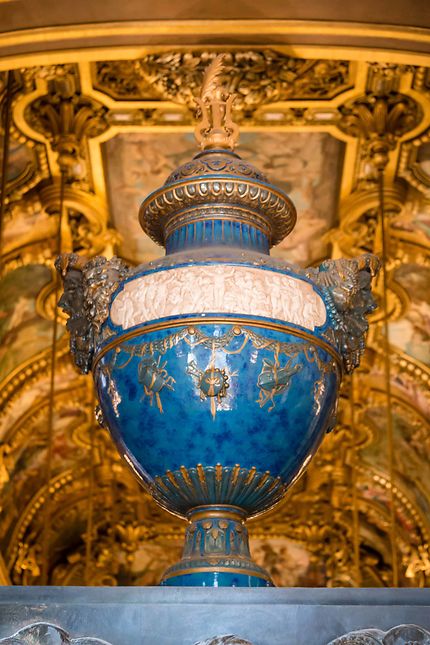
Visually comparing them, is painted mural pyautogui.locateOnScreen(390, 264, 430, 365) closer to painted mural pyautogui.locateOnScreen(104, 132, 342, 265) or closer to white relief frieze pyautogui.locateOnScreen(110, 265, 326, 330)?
painted mural pyautogui.locateOnScreen(104, 132, 342, 265)

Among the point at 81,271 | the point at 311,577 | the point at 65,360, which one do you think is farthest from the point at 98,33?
the point at 311,577

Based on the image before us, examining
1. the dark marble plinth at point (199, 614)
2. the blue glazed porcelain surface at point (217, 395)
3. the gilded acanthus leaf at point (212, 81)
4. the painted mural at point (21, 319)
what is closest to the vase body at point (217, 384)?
the blue glazed porcelain surface at point (217, 395)

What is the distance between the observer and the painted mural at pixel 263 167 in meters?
10.5

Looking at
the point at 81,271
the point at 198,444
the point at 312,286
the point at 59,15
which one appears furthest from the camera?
the point at 59,15

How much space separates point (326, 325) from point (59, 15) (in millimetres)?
3822

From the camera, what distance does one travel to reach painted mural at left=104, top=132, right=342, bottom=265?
34.3ft

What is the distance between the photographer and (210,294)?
3.14 metres

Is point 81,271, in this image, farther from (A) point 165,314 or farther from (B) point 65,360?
(B) point 65,360

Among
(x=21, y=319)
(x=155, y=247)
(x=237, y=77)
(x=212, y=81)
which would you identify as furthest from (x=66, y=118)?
(x=212, y=81)

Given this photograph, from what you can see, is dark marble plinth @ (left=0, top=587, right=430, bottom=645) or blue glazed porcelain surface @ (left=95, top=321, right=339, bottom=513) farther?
blue glazed porcelain surface @ (left=95, top=321, right=339, bottom=513)

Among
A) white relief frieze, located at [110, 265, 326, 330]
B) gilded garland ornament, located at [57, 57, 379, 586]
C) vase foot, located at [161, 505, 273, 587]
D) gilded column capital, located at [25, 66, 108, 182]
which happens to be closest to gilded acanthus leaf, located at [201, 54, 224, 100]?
gilded garland ornament, located at [57, 57, 379, 586]

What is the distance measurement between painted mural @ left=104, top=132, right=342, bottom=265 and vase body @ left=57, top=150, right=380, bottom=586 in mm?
7241

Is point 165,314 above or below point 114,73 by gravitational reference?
below

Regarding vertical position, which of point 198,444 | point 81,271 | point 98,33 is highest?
point 98,33
